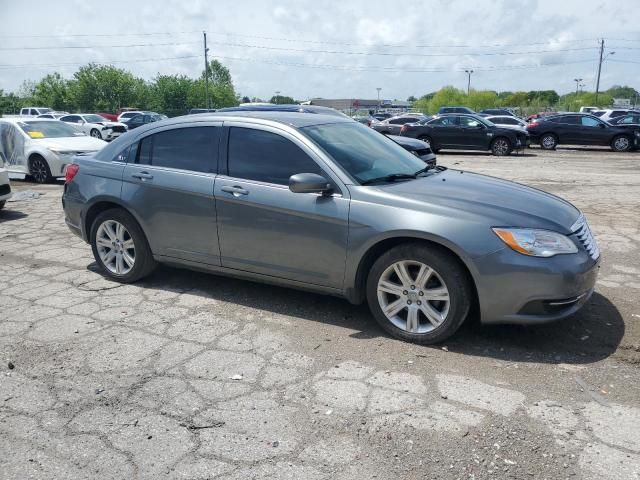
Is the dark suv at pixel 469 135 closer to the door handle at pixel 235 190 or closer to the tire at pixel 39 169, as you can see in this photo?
the tire at pixel 39 169

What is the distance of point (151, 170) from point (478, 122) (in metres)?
18.1

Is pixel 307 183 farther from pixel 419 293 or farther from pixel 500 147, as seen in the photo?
pixel 500 147

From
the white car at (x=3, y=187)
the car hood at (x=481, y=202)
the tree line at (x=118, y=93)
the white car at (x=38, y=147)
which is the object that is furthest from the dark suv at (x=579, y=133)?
the tree line at (x=118, y=93)

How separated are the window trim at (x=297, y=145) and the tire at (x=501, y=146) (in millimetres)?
17714

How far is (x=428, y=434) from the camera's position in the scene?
296cm

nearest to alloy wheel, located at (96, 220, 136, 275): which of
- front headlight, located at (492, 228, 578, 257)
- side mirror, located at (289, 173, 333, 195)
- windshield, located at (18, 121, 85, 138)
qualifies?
side mirror, located at (289, 173, 333, 195)

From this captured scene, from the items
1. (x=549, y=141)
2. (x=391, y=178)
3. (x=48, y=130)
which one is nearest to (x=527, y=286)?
(x=391, y=178)

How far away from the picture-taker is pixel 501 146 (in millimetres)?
20859

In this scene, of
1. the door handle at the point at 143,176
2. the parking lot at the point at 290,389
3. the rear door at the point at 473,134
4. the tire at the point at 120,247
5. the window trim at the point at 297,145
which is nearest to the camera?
the parking lot at the point at 290,389

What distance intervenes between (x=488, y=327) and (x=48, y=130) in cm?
1212

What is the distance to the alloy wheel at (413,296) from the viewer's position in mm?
3906

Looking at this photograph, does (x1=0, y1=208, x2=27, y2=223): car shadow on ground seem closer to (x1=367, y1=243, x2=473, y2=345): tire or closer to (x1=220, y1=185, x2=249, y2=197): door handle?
(x1=220, y1=185, x2=249, y2=197): door handle

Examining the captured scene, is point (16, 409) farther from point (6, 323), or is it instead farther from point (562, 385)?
point (562, 385)

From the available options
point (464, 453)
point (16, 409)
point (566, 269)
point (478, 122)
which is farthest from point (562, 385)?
point (478, 122)
